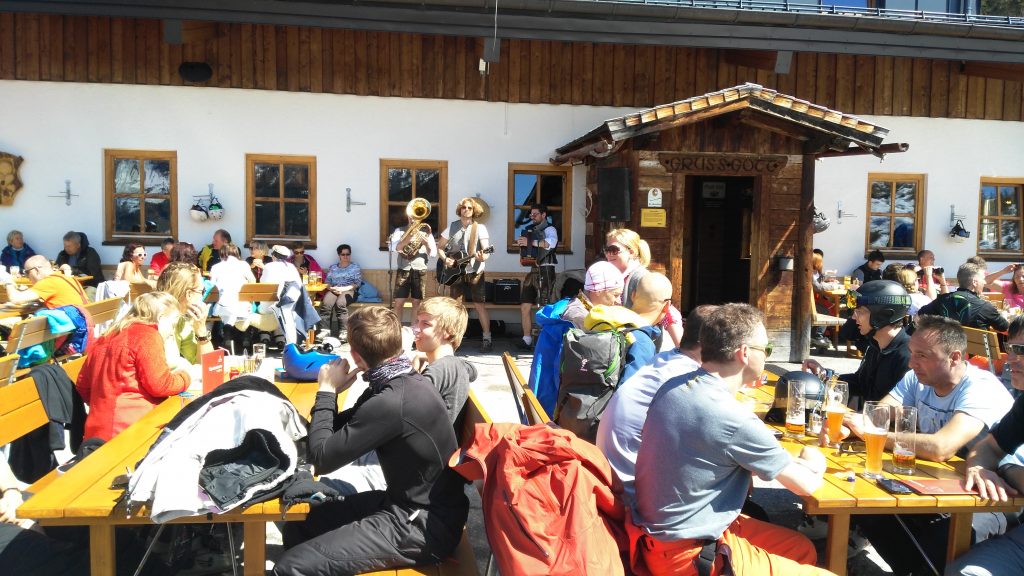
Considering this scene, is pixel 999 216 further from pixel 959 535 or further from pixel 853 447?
pixel 959 535

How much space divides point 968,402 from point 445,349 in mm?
2235

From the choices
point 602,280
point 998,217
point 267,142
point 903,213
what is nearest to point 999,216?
point 998,217

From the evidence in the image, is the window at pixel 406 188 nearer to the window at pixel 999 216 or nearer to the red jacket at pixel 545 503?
the window at pixel 999 216

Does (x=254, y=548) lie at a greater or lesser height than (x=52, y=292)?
lesser

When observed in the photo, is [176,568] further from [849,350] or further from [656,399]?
[849,350]

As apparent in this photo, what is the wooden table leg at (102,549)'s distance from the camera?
2635mm

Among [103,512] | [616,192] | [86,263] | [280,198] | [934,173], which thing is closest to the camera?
[103,512]

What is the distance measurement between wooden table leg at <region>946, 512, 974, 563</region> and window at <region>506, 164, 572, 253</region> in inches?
333

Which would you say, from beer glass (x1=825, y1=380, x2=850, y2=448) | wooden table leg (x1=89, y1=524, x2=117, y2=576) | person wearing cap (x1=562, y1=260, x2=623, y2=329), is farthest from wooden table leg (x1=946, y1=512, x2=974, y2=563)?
wooden table leg (x1=89, y1=524, x2=117, y2=576)

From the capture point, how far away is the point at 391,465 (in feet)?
9.25

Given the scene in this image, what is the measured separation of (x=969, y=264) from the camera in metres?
6.86

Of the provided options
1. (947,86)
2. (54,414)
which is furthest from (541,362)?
(947,86)

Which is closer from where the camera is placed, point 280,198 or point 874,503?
point 874,503

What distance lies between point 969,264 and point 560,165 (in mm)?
5679
